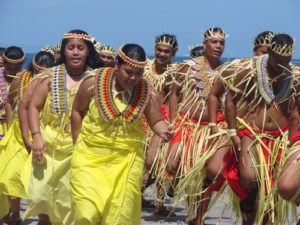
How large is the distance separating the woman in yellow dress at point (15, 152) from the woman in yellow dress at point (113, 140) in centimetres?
125

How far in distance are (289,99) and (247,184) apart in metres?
0.75

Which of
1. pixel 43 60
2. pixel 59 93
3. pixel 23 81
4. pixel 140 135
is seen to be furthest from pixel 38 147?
pixel 43 60

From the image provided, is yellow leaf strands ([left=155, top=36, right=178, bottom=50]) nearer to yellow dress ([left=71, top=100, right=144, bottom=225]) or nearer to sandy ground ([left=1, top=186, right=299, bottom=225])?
sandy ground ([left=1, top=186, right=299, bottom=225])

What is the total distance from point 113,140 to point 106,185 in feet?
1.06

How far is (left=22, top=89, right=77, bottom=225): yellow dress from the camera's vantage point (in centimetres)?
764

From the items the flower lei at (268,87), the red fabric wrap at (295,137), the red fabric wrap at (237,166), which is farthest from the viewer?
the red fabric wrap at (237,166)

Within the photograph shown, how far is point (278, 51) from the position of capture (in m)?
7.71

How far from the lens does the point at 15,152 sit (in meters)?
9.03

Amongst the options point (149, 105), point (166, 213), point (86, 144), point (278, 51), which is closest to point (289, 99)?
point (278, 51)

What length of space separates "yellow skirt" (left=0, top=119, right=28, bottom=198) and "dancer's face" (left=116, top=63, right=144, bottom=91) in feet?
6.63

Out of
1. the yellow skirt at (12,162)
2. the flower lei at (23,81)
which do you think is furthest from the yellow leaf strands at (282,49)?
the flower lei at (23,81)

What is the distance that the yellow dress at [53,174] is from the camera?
764 centimetres

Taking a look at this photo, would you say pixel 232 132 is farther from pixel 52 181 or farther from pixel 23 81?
pixel 23 81

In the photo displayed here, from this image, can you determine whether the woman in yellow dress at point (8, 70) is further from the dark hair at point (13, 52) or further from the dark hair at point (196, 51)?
the dark hair at point (196, 51)
